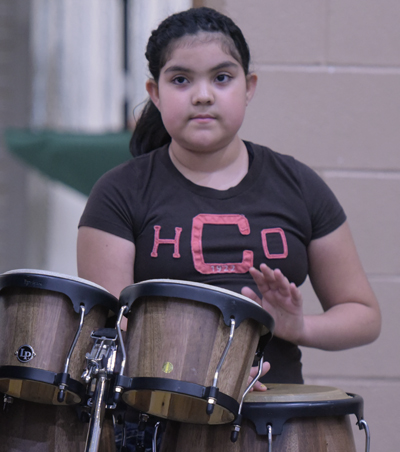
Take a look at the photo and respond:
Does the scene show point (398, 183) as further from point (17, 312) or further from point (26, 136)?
point (26, 136)

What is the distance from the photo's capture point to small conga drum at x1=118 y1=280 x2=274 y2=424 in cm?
106

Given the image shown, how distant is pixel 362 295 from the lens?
59.4 inches

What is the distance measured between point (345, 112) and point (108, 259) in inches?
41.9

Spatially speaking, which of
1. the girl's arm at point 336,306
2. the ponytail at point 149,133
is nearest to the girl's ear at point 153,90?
the ponytail at point 149,133

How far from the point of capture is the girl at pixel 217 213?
138 cm

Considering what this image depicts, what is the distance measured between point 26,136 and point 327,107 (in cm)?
223

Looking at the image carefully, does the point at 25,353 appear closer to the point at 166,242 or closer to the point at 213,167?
the point at 166,242

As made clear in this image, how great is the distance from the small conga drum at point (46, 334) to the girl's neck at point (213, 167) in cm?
41

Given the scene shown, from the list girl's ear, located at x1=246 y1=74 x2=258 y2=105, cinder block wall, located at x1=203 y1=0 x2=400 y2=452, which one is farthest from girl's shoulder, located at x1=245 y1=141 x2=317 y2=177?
cinder block wall, located at x1=203 y1=0 x2=400 y2=452

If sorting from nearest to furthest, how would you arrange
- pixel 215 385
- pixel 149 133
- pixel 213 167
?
pixel 215 385 < pixel 213 167 < pixel 149 133

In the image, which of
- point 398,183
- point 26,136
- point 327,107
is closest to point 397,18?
point 327,107

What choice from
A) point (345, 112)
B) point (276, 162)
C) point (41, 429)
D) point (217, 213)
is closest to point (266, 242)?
point (217, 213)

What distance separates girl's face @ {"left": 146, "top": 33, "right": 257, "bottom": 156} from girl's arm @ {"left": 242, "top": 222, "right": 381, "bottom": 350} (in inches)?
13.5

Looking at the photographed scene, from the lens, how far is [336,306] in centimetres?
149
